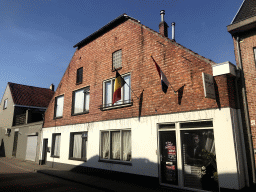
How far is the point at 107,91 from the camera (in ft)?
39.0

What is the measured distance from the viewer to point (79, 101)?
1394 centimetres

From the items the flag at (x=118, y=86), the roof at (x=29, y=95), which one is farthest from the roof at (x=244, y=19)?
the roof at (x=29, y=95)

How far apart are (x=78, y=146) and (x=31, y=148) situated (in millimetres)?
7723

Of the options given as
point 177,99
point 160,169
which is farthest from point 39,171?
point 177,99

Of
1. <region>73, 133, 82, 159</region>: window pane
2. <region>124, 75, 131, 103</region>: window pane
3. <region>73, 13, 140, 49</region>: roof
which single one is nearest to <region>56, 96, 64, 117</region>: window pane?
<region>73, 133, 82, 159</region>: window pane

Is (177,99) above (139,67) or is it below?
below

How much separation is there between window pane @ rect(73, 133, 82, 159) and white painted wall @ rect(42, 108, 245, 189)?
0.41m

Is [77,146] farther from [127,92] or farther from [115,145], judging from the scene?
[127,92]

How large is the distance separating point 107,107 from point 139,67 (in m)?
3.07

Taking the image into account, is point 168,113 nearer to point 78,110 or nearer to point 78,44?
point 78,110

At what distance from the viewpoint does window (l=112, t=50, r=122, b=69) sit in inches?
451

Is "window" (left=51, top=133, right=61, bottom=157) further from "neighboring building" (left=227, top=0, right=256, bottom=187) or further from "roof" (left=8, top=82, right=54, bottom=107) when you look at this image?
"neighboring building" (left=227, top=0, right=256, bottom=187)

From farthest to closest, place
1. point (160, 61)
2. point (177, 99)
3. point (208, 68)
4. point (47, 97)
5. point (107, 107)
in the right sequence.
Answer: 1. point (47, 97)
2. point (107, 107)
3. point (160, 61)
4. point (177, 99)
5. point (208, 68)

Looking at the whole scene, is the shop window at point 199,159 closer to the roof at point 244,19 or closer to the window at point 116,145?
the window at point 116,145
